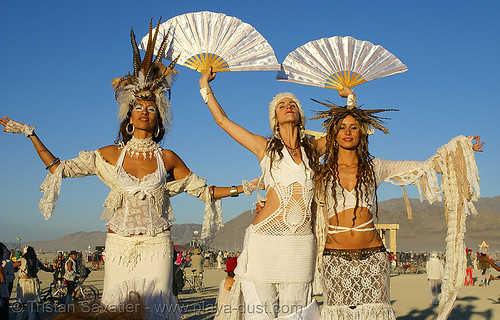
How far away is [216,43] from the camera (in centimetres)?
566

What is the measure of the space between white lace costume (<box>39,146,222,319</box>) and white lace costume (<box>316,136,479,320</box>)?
4.31 ft

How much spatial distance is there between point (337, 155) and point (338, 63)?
1.65m

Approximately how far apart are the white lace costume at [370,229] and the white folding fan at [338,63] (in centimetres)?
134

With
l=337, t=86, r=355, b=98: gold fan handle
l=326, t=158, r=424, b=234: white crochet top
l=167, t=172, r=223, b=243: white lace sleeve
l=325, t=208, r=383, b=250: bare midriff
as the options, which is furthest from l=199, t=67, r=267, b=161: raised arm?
l=337, t=86, r=355, b=98: gold fan handle

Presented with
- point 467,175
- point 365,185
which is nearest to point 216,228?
point 365,185

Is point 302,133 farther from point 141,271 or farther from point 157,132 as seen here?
point 141,271

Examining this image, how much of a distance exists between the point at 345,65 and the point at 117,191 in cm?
292

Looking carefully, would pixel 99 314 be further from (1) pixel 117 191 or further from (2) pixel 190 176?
(2) pixel 190 176

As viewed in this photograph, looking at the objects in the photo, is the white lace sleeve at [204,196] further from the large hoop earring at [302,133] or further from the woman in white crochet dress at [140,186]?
the large hoop earring at [302,133]

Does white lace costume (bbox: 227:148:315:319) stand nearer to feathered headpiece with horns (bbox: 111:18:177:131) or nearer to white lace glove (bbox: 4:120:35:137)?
feathered headpiece with horns (bbox: 111:18:177:131)

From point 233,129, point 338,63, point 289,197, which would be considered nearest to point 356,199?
point 289,197

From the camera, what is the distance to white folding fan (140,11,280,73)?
5.54 m

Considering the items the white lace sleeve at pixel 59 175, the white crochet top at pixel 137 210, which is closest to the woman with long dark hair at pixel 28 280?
the white lace sleeve at pixel 59 175

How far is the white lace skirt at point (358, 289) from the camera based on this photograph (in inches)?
171
